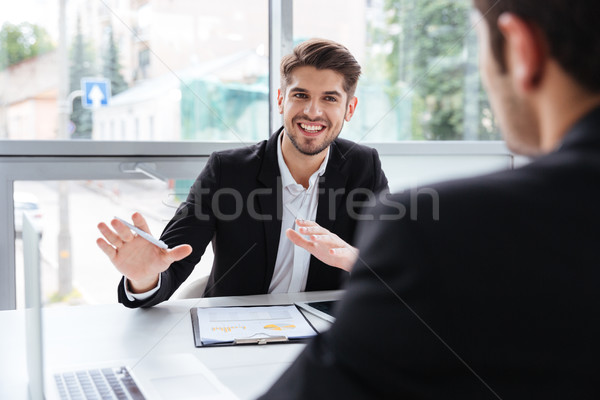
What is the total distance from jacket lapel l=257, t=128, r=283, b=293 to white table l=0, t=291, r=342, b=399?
37 centimetres

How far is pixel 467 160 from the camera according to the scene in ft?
10.4

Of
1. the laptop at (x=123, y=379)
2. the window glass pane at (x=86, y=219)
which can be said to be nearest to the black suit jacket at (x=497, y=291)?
the laptop at (x=123, y=379)

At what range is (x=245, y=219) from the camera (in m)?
1.98

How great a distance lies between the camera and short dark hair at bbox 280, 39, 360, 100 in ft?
7.04

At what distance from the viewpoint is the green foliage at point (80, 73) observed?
2389 mm

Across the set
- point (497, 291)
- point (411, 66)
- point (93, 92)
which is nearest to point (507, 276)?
point (497, 291)

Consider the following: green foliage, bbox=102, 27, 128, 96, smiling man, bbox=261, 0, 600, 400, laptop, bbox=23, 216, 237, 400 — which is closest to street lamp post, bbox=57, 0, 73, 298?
green foliage, bbox=102, 27, 128, 96

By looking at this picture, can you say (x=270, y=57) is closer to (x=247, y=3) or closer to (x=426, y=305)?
(x=247, y=3)

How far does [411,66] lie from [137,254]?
2.10m

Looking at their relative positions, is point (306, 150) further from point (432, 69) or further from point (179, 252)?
point (432, 69)

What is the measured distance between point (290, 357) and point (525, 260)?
893mm

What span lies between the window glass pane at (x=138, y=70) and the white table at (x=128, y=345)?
1.09 m

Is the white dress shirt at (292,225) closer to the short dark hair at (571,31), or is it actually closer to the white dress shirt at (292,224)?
the white dress shirt at (292,224)

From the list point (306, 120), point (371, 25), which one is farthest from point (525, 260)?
point (371, 25)
